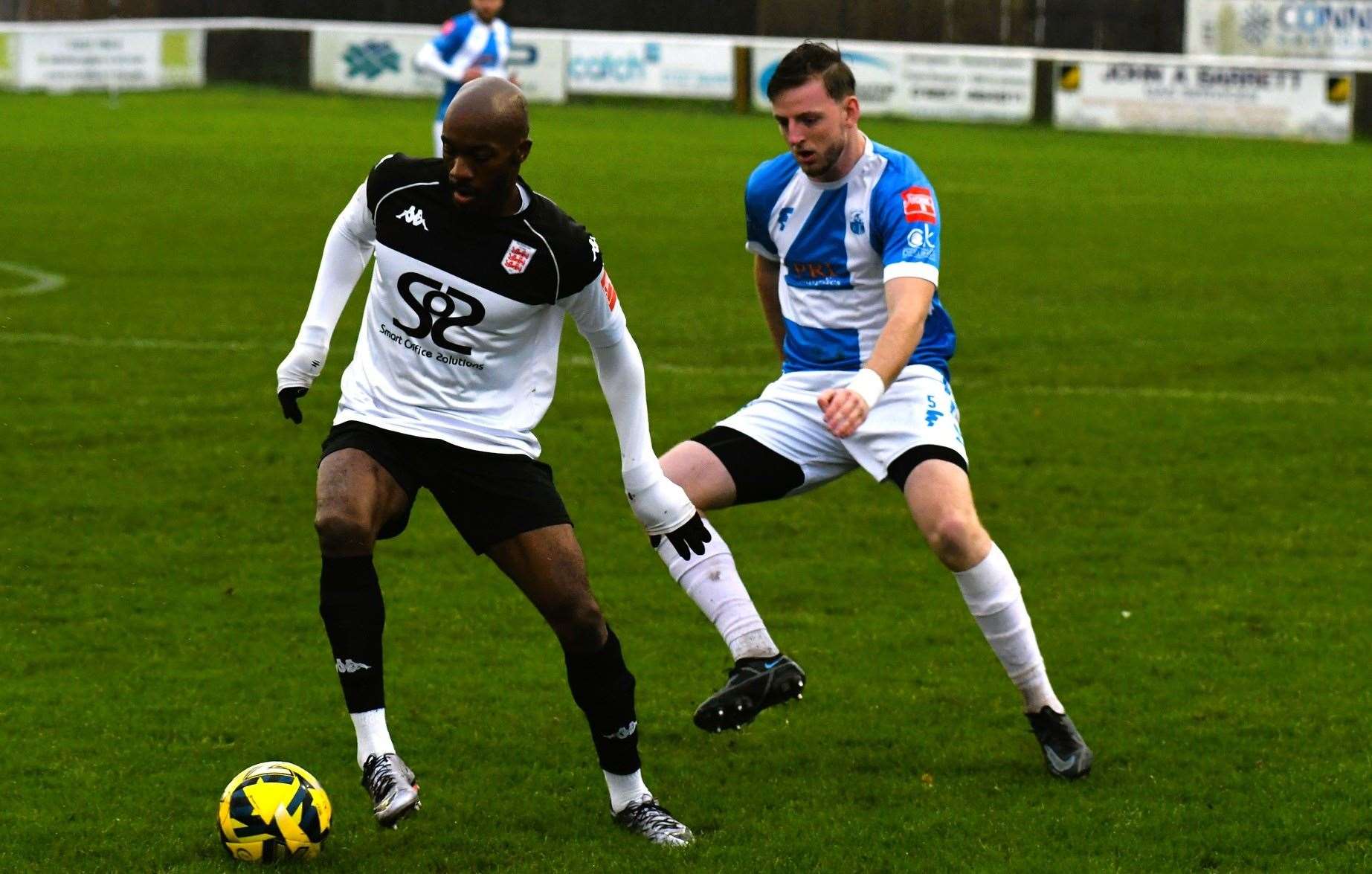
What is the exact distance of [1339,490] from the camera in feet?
30.4

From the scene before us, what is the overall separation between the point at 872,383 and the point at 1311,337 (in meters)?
9.06

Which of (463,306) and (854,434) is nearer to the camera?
(463,306)

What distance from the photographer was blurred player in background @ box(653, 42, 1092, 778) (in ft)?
17.9

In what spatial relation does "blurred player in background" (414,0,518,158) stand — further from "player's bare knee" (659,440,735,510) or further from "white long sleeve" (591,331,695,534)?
"white long sleeve" (591,331,695,534)

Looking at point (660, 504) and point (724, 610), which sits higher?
point (660, 504)

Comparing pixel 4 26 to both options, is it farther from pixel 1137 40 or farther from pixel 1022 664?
pixel 1022 664

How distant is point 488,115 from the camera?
4629 millimetres

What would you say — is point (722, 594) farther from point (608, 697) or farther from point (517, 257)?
point (517, 257)


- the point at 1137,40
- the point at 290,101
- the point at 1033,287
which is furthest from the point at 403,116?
the point at 1033,287

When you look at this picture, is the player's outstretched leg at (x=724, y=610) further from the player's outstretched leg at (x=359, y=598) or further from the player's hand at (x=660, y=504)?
the player's outstretched leg at (x=359, y=598)

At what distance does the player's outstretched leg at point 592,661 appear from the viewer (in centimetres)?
490

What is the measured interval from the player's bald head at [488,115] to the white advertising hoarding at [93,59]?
109 ft

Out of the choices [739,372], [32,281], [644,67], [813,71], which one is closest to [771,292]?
[813,71]

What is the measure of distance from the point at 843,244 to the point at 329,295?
1.61 m
